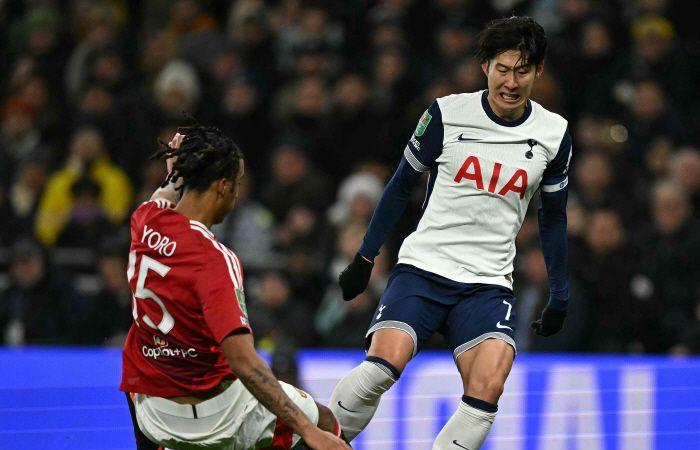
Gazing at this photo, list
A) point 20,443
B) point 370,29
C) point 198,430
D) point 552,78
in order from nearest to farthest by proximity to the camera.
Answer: point 198,430
point 20,443
point 552,78
point 370,29

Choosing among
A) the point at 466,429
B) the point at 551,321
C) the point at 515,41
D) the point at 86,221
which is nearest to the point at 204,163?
the point at 515,41

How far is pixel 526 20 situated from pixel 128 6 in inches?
363

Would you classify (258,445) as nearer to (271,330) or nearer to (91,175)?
(271,330)

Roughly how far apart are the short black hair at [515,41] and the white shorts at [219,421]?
1615 mm

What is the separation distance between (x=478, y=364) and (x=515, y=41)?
51.5 inches

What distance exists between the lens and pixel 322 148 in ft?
37.4

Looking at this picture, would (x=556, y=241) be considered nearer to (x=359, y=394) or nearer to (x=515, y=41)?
(x=515, y=41)

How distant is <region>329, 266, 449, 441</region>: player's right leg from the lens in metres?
5.85

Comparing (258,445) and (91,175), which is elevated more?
(258,445)

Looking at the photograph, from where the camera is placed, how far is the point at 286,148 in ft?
36.4

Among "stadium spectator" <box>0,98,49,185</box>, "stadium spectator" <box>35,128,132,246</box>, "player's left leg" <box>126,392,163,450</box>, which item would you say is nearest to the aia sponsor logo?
"player's left leg" <box>126,392,163,450</box>

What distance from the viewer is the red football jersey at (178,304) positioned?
5055 millimetres

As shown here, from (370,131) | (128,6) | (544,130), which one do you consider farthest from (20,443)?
(128,6)

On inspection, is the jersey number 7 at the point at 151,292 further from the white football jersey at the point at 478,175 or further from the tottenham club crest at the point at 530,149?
the tottenham club crest at the point at 530,149
